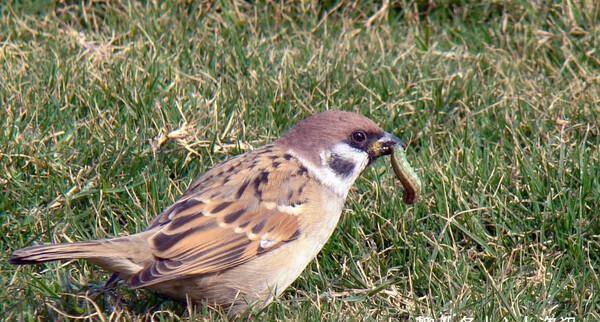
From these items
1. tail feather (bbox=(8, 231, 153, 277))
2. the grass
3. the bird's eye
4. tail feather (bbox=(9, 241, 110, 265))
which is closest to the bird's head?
the bird's eye

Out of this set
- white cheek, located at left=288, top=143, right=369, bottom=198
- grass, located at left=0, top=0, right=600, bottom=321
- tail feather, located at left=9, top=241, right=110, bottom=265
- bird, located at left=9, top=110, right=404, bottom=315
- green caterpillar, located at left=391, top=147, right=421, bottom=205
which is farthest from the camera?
green caterpillar, located at left=391, top=147, right=421, bottom=205

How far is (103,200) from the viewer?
5379 mm

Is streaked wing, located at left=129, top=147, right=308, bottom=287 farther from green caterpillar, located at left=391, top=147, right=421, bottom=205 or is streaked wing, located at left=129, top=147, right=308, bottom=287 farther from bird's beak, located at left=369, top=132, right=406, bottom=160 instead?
green caterpillar, located at left=391, top=147, right=421, bottom=205

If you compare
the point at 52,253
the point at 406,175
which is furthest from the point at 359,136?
the point at 52,253

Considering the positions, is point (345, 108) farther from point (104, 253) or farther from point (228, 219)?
point (104, 253)

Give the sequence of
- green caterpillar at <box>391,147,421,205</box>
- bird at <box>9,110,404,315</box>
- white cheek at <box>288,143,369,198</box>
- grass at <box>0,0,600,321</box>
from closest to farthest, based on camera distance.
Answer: bird at <box>9,110,404,315</box>
grass at <box>0,0,600,321</box>
white cheek at <box>288,143,369,198</box>
green caterpillar at <box>391,147,421,205</box>

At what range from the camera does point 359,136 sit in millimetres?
5078

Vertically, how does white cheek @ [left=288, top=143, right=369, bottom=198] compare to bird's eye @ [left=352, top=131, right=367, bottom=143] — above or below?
below

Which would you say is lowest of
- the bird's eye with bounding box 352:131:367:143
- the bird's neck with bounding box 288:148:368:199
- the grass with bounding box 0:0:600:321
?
the grass with bounding box 0:0:600:321

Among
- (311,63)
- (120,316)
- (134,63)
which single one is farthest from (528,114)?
(120,316)

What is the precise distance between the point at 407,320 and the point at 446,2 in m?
3.47

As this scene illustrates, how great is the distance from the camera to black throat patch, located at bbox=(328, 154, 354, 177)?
5055mm

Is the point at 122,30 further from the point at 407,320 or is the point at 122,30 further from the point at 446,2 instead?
the point at 407,320

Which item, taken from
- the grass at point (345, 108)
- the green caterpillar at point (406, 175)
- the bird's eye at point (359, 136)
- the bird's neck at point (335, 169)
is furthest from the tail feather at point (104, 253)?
the green caterpillar at point (406, 175)
